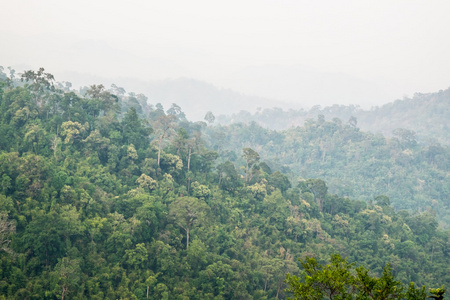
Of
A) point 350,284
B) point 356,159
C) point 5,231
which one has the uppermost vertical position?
point 350,284

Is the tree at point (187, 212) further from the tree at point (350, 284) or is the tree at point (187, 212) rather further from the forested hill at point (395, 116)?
the forested hill at point (395, 116)

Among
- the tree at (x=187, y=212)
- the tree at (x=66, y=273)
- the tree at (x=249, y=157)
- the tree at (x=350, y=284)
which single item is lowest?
the tree at (x=66, y=273)

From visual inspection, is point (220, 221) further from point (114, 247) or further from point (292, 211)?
point (114, 247)

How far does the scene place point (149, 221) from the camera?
22.7 metres

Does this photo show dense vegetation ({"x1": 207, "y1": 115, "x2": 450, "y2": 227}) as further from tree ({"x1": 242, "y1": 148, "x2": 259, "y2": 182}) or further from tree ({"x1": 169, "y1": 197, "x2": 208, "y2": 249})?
tree ({"x1": 169, "y1": 197, "x2": 208, "y2": 249})

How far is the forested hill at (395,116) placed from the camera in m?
75.9

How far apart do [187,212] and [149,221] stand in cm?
246

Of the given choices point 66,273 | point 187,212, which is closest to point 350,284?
point 66,273

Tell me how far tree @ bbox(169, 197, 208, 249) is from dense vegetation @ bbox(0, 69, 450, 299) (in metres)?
0.07

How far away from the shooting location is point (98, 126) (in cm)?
2953

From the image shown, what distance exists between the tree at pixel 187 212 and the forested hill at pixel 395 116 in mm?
55766

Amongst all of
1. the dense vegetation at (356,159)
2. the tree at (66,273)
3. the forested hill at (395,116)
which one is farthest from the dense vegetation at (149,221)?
the forested hill at (395,116)

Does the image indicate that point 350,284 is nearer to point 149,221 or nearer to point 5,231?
point 149,221

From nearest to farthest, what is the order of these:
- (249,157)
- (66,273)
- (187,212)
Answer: (66,273)
(187,212)
(249,157)
